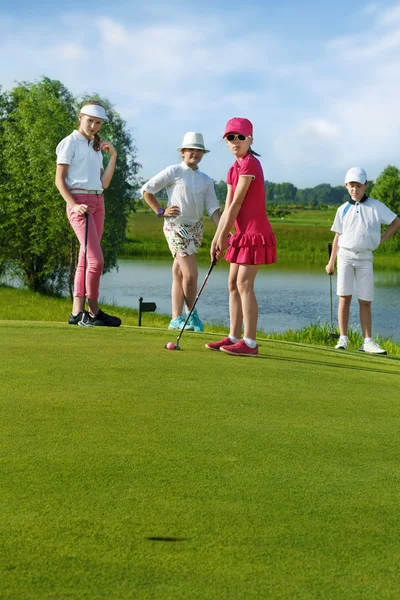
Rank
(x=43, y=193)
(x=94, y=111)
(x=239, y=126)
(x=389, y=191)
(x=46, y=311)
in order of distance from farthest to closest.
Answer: (x=389, y=191) → (x=43, y=193) → (x=46, y=311) → (x=94, y=111) → (x=239, y=126)

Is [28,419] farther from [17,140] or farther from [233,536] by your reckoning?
[17,140]

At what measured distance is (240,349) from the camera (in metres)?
6.08

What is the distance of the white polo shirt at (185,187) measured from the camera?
764 centimetres

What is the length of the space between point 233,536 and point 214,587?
1.11 ft

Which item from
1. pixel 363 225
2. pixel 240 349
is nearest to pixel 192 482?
pixel 240 349

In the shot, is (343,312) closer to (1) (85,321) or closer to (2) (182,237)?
(2) (182,237)

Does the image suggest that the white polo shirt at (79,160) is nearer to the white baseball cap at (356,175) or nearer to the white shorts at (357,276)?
the white baseball cap at (356,175)

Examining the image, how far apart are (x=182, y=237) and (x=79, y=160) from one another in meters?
1.27

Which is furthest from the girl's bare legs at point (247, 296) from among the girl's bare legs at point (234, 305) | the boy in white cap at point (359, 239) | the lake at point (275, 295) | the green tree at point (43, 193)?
the green tree at point (43, 193)

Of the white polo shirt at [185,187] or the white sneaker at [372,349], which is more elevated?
the white polo shirt at [185,187]

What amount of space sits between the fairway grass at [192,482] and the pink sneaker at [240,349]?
686 mm

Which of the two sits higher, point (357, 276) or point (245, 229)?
point (245, 229)

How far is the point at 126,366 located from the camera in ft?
16.9

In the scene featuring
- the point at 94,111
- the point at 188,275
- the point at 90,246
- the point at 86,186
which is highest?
the point at 94,111
